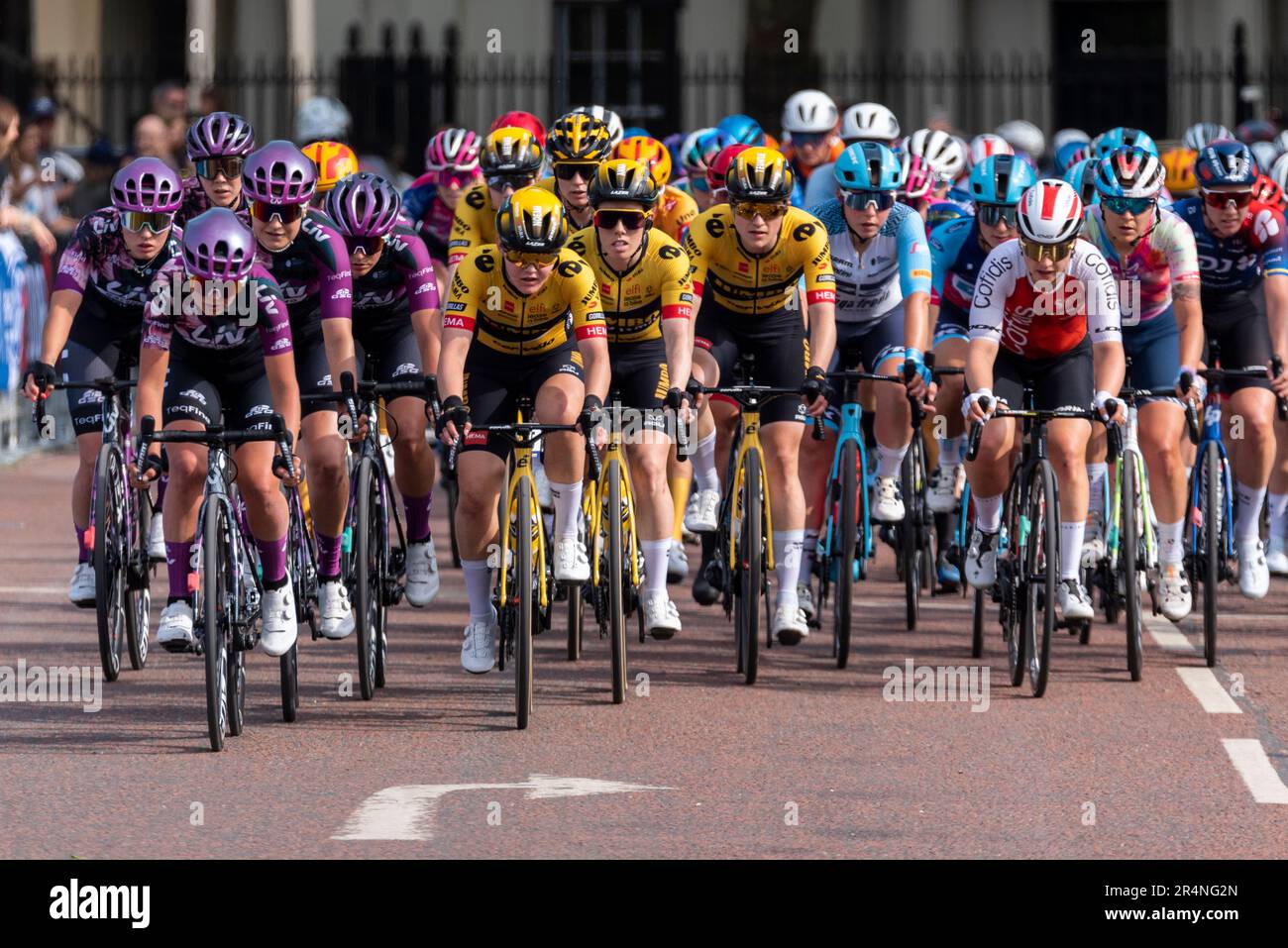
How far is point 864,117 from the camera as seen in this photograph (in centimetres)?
1378

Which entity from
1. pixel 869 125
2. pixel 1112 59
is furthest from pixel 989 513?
pixel 1112 59

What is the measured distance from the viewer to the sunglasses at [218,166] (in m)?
10.6

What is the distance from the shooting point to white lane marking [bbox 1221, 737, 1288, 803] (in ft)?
25.8

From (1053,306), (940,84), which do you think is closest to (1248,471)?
(1053,306)

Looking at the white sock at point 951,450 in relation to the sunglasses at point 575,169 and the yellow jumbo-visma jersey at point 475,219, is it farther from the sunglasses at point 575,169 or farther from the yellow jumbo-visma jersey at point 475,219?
the yellow jumbo-visma jersey at point 475,219

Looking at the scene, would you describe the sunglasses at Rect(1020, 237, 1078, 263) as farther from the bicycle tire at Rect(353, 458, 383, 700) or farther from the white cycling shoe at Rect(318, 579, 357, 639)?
the white cycling shoe at Rect(318, 579, 357, 639)

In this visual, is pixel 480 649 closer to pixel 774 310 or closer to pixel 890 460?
pixel 774 310

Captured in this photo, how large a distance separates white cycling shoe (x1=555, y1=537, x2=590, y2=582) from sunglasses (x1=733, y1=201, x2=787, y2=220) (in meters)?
1.74

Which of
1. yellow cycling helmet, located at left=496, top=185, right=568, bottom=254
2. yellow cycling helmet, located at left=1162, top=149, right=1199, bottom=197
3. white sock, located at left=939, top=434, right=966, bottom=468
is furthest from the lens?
yellow cycling helmet, located at left=1162, top=149, right=1199, bottom=197

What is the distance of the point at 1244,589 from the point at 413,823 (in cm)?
503

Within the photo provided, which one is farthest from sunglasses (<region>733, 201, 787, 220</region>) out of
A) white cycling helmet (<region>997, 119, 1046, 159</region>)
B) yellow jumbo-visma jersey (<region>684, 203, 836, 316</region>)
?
white cycling helmet (<region>997, 119, 1046, 159</region>)

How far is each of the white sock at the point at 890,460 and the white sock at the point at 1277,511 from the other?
200cm

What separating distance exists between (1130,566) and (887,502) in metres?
2.01

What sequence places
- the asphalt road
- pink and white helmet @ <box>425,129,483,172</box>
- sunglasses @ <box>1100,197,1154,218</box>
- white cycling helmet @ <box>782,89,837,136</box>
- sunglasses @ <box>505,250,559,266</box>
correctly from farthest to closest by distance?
1. white cycling helmet @ <box>782,89,837,136</box>
2. pink and white helmet @ <box>425,129,483,172</box>
3. sunglasses @ <box>1100,197,1154,218</box>
4. sunglasses @ <box>505,250,559,266</box>
5. the asphalt road
